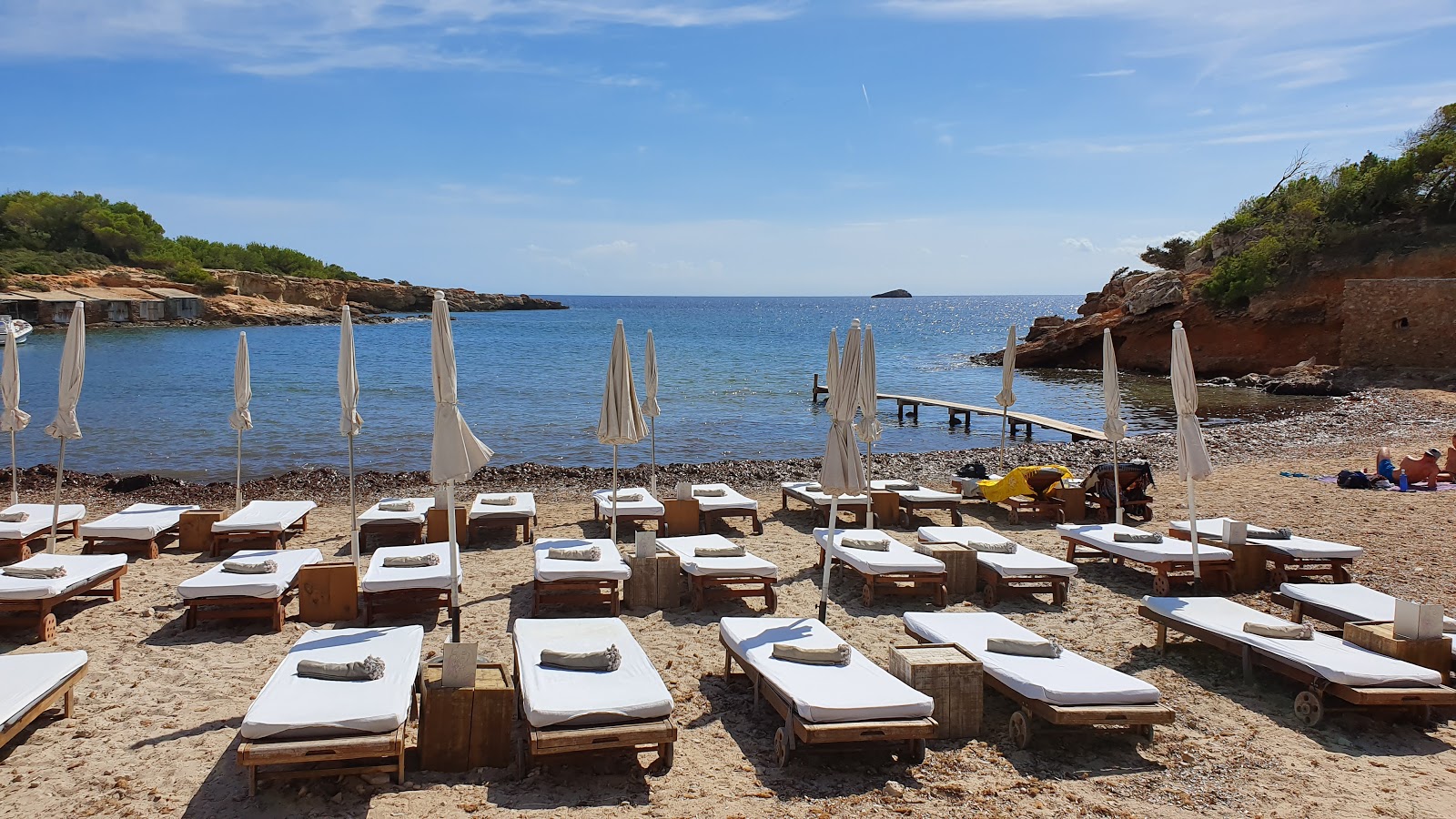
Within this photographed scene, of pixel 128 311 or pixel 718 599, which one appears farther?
pixel 128 311

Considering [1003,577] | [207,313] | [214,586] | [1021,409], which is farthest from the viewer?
[207,313]

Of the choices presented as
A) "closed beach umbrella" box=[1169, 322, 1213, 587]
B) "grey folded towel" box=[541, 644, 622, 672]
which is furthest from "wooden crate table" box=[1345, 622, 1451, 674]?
"grey folded towel" box=[541, 644, 622, 672]

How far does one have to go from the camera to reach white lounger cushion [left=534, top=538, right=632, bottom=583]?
8414 millimetres

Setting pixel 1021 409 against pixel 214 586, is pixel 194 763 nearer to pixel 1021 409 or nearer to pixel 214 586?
pixel 214 586

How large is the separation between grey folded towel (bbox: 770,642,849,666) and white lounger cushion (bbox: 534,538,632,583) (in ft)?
8.85

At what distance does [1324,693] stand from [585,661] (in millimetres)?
5199

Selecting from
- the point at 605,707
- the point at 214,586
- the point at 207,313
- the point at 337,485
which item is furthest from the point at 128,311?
the point at 605,707

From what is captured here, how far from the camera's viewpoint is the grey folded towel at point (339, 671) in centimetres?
557

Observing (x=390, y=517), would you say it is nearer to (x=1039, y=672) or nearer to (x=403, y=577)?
(x=403, y=577)

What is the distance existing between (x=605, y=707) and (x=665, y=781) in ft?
1.92

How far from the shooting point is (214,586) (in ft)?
25.4

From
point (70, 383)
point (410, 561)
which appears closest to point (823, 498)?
point (410, 561)

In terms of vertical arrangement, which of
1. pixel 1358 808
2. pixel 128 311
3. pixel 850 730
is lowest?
pixel 1358 808

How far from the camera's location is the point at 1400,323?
2956 cm
